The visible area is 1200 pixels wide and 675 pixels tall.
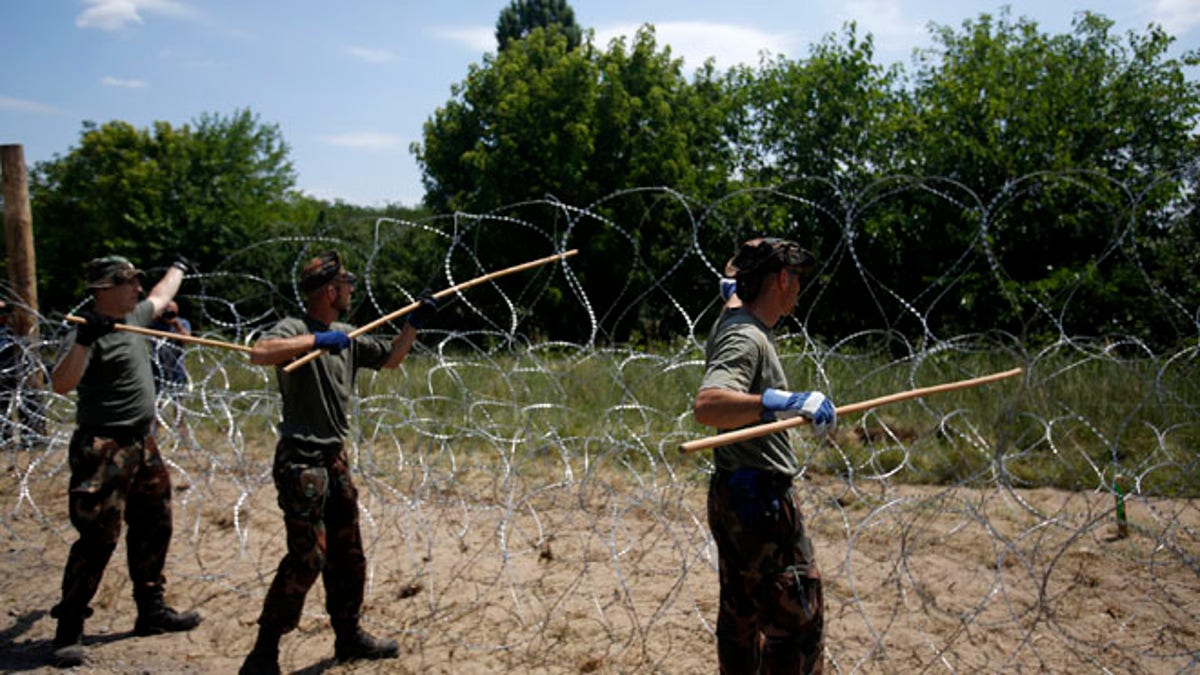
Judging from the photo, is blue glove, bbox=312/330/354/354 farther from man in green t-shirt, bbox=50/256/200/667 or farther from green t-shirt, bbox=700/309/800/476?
green t-shirt, bbox=700/309/800/476

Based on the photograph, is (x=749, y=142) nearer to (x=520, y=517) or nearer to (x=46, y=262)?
(x=520, y=517)

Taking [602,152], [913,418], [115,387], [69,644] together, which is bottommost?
[69,644]

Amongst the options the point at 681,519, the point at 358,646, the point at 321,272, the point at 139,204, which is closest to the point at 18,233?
the point at 321,272

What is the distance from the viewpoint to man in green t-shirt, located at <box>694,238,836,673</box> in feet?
9.92

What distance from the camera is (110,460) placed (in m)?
4.54

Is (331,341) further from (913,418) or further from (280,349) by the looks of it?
(913,418)

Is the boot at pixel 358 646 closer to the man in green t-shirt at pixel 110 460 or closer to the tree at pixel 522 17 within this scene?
the man in green t-shirt at pixel 110 460

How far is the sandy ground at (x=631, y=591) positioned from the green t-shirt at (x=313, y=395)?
91 centimetres

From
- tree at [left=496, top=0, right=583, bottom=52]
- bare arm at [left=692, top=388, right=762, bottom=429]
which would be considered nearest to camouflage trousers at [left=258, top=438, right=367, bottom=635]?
bare arm at [left=692, top=388, right=762, bottom=429]

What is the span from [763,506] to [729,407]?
18.0 inches

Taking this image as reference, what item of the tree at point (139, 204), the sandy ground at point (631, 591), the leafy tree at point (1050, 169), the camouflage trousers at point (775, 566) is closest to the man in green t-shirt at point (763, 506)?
the camouflage trousers at point (775, 566)

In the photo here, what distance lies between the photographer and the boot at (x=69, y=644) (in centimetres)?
447

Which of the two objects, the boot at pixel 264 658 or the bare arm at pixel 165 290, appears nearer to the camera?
the boot at pixel 264 658

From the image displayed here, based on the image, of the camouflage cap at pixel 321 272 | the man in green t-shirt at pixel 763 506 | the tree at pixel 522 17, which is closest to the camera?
the man in green t-shirt at pixel 763 506
